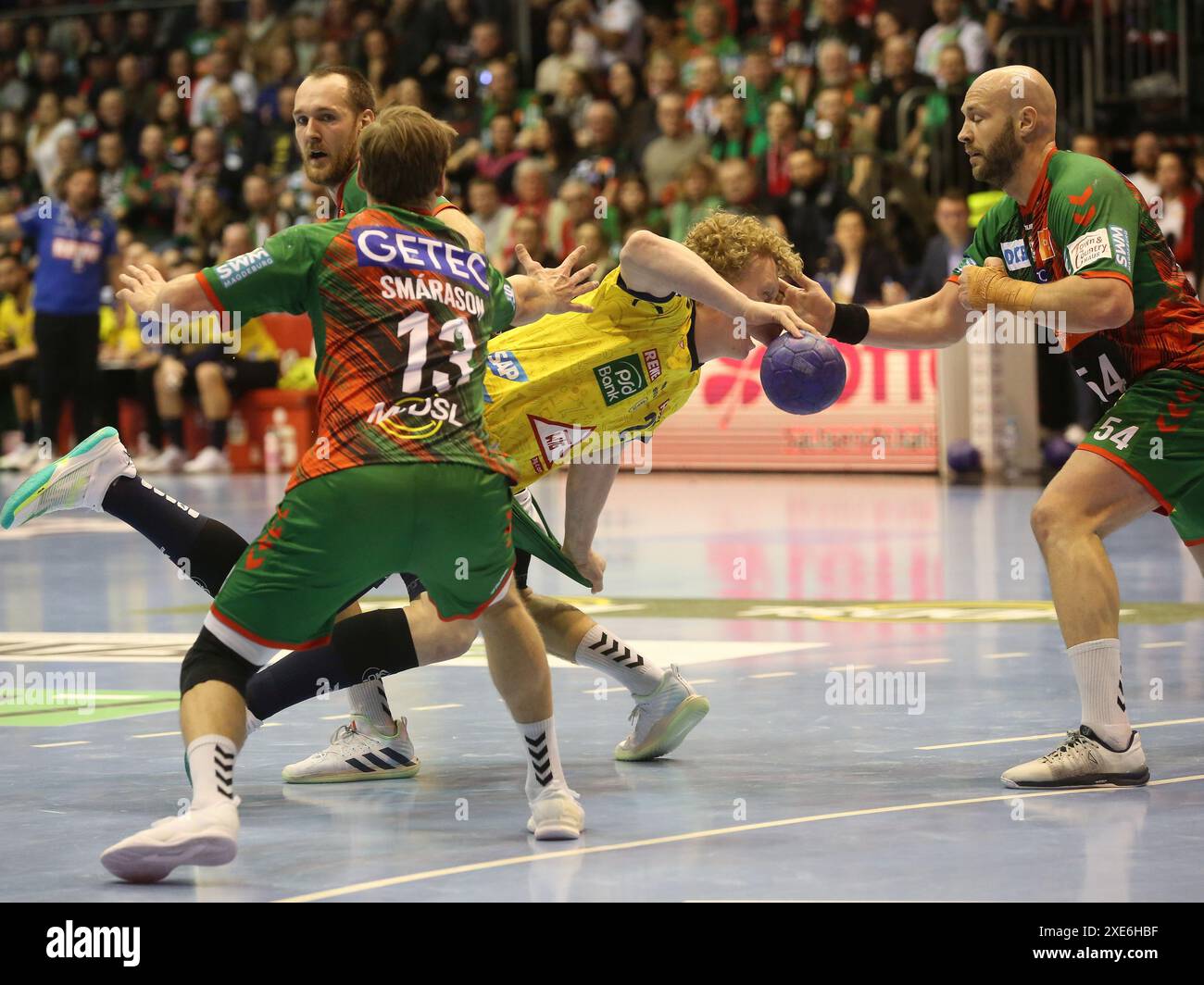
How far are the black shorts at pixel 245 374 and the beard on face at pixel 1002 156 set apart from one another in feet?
47.5

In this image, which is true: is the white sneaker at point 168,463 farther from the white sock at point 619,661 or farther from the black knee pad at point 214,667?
the black knee pad at point 214,667

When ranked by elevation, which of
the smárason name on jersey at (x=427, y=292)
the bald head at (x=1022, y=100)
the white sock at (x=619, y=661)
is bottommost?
the white sock at (x=619, y=661)

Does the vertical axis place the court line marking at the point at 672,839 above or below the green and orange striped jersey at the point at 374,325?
below

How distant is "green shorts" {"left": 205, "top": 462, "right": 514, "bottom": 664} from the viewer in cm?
477

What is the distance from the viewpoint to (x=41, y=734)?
22.4ft

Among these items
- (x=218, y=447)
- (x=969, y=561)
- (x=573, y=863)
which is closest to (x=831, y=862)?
(x=573, y=863)

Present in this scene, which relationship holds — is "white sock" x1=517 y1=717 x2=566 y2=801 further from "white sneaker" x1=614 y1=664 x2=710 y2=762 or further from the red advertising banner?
the red advertising banner

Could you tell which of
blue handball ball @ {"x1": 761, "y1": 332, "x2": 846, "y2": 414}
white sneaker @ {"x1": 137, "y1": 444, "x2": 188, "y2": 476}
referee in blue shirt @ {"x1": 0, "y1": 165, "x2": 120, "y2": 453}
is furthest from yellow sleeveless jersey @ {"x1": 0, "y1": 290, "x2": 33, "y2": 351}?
blue handball ball @ {"x1": 761, "y1": 332, "x2": 846, "y2": 414}

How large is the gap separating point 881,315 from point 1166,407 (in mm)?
1180

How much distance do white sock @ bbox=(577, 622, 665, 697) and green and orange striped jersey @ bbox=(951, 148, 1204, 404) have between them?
68.6 inches

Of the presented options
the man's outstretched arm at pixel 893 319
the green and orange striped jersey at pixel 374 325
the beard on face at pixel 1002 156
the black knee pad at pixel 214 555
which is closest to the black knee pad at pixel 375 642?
the green and orange striped jersey at pixel 374 325

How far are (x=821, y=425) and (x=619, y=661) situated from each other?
10.9 m

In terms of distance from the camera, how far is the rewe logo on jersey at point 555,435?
6359mm

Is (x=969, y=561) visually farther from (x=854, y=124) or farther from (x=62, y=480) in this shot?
(x=854, y=124)
